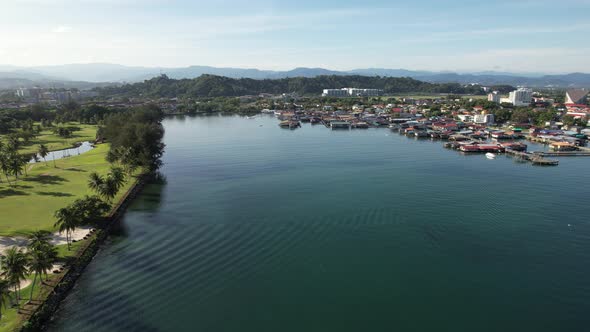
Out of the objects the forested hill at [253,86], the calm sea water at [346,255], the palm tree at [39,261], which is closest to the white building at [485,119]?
the calm sea water at [346,255]

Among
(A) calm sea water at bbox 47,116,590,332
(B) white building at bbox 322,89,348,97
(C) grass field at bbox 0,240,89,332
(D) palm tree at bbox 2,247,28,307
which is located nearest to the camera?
(C) grass field at bbox 0,240,89,332

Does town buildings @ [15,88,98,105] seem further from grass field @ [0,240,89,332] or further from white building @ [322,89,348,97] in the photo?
grass field @ [0,240,89,332]

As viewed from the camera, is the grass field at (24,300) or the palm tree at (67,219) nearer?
the grass field at (24,300)

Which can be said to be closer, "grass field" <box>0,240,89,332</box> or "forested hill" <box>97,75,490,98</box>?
"grass field" <box>0,240,89,332</box>

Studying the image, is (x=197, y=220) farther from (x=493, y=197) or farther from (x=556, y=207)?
(x=556, y=207)

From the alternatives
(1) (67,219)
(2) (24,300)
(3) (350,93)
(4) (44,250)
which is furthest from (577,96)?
(2) (24,300)

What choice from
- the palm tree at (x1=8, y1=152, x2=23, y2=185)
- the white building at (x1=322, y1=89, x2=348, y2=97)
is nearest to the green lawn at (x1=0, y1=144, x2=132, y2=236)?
the palm tree at (x1=8, y1=152, x2=23, y2=185)

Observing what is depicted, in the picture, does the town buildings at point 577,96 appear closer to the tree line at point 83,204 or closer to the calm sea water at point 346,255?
the calm sea water at point 346,255

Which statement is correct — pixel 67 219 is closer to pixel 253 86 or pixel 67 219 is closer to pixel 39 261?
pixel 39 261
